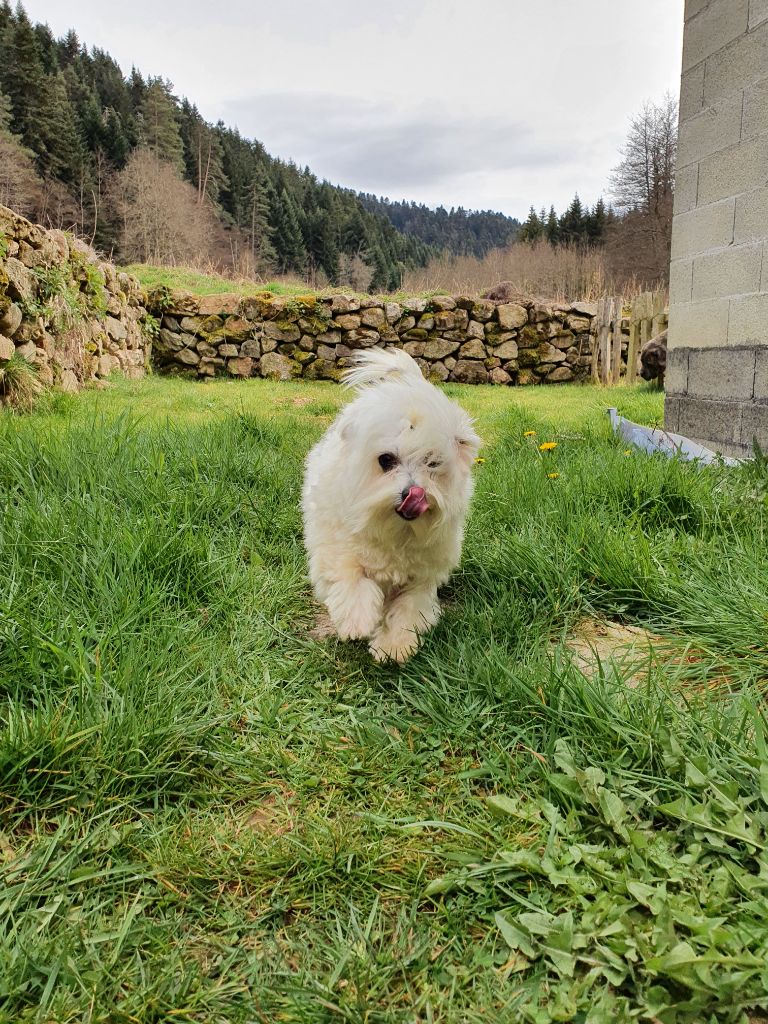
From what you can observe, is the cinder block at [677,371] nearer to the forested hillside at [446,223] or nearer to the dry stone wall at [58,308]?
the dry stone wall at [58,308]

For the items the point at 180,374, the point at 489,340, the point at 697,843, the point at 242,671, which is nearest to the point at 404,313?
the point at 489,340

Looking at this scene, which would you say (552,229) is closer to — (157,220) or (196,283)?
(157,220)

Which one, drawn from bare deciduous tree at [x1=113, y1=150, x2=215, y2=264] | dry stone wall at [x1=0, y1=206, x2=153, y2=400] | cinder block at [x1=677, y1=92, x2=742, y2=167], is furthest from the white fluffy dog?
bare deciduous tree at [x1=113, y1=150, x2=215, y2=264]

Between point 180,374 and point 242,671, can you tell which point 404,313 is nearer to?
point 180,374

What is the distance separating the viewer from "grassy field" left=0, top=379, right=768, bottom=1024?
113cm

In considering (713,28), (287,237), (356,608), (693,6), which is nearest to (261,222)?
(287,237)

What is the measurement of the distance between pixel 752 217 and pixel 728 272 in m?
0.36

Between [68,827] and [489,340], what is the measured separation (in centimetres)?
1235

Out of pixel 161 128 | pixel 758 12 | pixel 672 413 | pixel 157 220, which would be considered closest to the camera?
pixel 758 12

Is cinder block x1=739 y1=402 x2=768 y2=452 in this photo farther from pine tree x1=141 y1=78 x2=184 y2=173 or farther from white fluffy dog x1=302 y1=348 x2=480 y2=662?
pine tree x1=141 y1=78 x2=184 y2=173

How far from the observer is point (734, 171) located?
13.7 feet

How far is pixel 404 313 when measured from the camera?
1246 centimetres

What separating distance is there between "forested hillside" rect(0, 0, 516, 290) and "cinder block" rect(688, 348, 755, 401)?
2843cm

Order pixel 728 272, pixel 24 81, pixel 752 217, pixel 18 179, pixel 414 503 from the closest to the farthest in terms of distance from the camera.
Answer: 1. pixel 414 503
2. pixel 752 217
3. pixel 728 272
4. pixel 18 179
5. pixel 24 81
